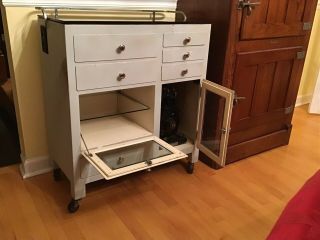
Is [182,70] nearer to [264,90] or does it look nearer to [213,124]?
[213,124]

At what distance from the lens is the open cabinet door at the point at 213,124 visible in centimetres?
164

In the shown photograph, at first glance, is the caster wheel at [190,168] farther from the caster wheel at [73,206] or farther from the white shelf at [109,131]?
the caster wheel at [73,206]

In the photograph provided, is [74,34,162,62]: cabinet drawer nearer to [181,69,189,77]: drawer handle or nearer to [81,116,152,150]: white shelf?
[181,69,189,77]: drawer handle

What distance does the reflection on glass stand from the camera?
5.94 ft

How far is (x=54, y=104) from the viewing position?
1542 mm


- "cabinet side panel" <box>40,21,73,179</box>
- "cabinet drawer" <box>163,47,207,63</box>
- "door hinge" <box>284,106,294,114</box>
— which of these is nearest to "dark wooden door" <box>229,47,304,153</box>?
"door hinge" <box>284,106,294,114</box>

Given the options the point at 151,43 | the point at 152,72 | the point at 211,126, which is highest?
the point at 151,43

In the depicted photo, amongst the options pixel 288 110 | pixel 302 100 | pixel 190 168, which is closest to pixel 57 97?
pixel 190 168

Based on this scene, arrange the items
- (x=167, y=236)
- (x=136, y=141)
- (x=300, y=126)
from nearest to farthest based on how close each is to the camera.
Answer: (x=167, y=236) → (x=136, y=141) → (x=300, y=126)

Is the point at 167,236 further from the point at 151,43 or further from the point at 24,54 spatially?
the point at 24,54

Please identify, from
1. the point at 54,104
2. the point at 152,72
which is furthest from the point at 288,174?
the point at 54,104

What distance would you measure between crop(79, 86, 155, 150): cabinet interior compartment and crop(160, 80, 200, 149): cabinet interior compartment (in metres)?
0.20

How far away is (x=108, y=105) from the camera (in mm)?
1958

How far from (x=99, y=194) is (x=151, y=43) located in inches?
32.9
